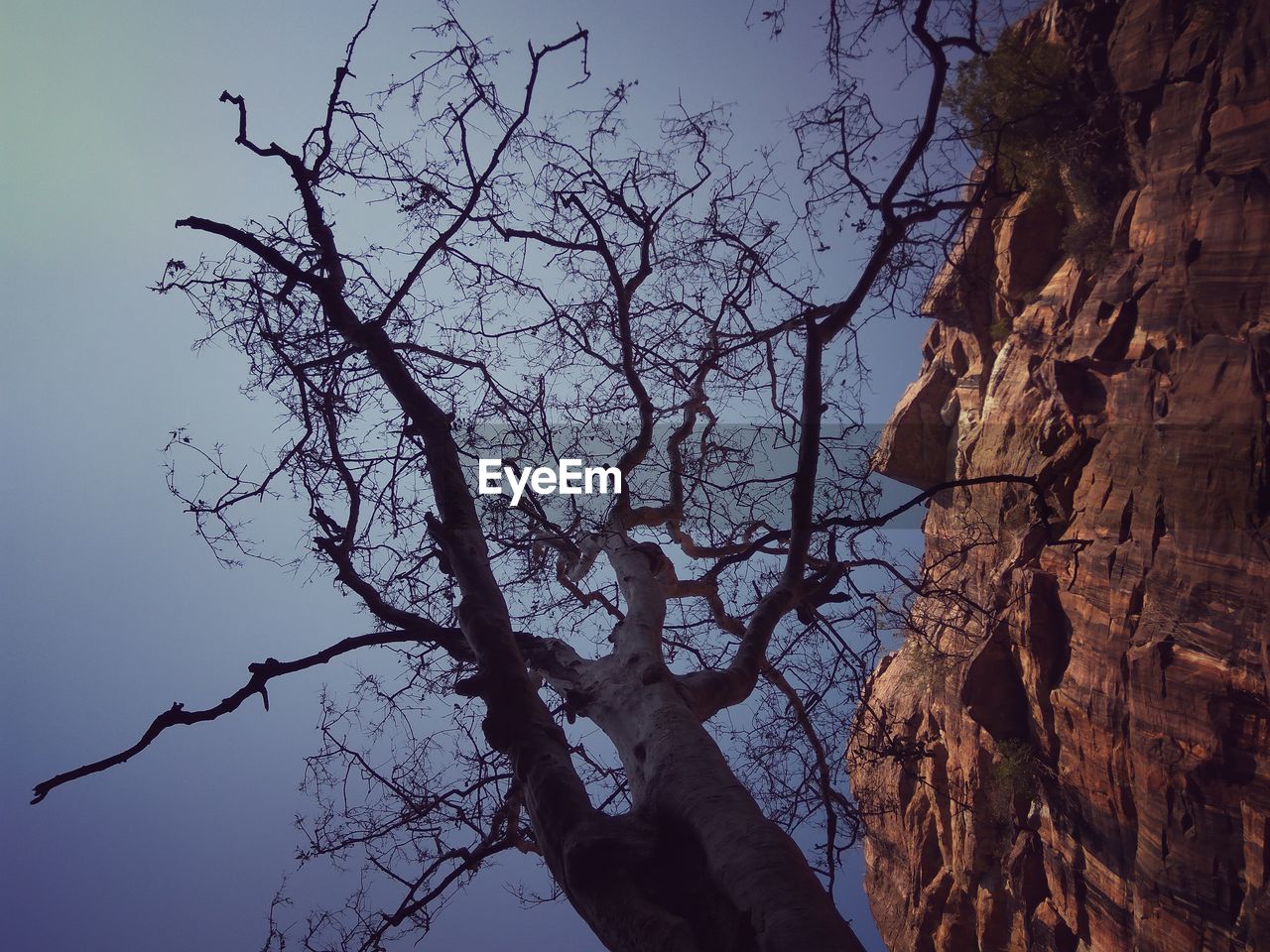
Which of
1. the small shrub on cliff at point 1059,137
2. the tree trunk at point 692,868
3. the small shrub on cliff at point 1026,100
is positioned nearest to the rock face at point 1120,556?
→ the small shrub on cliff at point 1059,137

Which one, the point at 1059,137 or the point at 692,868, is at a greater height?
the point at 1059,137

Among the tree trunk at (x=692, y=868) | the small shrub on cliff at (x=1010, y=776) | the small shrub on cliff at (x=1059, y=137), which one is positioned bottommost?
the small shrub on cliff at (x=1010, y=776)

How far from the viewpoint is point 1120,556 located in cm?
632

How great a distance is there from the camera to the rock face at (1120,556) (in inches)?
208

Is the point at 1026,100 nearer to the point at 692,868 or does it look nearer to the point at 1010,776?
the point at 1010,776

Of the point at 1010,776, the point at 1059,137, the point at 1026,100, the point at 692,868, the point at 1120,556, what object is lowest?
the point at 1010,776

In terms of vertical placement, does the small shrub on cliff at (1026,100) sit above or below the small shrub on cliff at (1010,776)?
above

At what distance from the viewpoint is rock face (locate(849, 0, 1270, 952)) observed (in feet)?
17.4

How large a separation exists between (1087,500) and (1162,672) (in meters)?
1.75

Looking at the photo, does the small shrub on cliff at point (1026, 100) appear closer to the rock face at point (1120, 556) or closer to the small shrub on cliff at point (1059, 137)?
the small shrub on cliff at point (1059, 137)

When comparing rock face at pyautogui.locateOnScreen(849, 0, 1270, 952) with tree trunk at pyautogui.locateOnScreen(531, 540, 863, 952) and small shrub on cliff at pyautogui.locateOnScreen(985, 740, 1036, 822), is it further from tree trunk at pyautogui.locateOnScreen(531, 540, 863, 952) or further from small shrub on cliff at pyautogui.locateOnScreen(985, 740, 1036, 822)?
tree trunk at pyautogui.locateOnScreen(531, 540, 863, 952)

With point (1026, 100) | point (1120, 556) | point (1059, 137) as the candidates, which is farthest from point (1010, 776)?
point (1026, 100)

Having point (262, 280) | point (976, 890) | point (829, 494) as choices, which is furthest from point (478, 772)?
point (976, 890)

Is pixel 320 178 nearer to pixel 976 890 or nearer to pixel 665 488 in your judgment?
pixel 665 488
